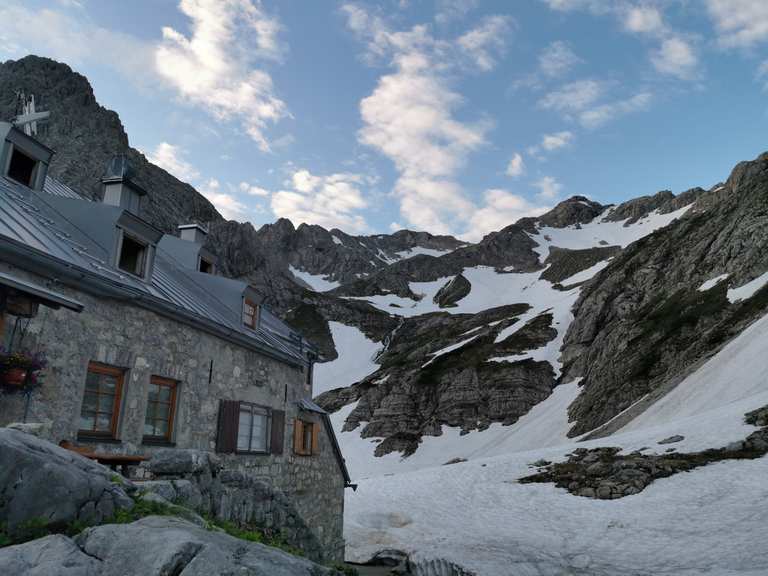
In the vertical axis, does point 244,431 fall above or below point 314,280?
below

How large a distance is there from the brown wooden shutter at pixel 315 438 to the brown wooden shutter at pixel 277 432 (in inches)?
71.1

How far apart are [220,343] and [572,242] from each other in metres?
170

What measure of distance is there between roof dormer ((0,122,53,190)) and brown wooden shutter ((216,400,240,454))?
714cm

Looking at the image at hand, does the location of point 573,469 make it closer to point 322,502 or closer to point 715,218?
point 322,502

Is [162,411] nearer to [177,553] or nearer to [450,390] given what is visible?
[177,553]

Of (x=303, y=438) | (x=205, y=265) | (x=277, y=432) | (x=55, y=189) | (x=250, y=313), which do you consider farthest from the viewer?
(x=205, y=265)

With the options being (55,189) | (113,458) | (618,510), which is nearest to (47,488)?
(113,458)

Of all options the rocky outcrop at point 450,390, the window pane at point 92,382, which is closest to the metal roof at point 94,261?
the window pane at point 92,382

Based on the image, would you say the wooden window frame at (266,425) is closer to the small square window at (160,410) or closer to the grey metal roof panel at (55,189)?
the small square window at (160,410)

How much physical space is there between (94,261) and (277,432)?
6.86 meters

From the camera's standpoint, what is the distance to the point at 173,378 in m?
12.1

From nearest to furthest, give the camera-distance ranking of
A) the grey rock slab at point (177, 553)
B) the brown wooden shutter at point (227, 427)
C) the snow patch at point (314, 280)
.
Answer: the grey rock slab at point (177, 553)
the brown wooden shutter at point (227, 427)
the snow patch at point (314, 280)

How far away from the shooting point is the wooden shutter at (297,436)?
1634cm

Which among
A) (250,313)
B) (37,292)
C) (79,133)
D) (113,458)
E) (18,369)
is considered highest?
(79,133)
